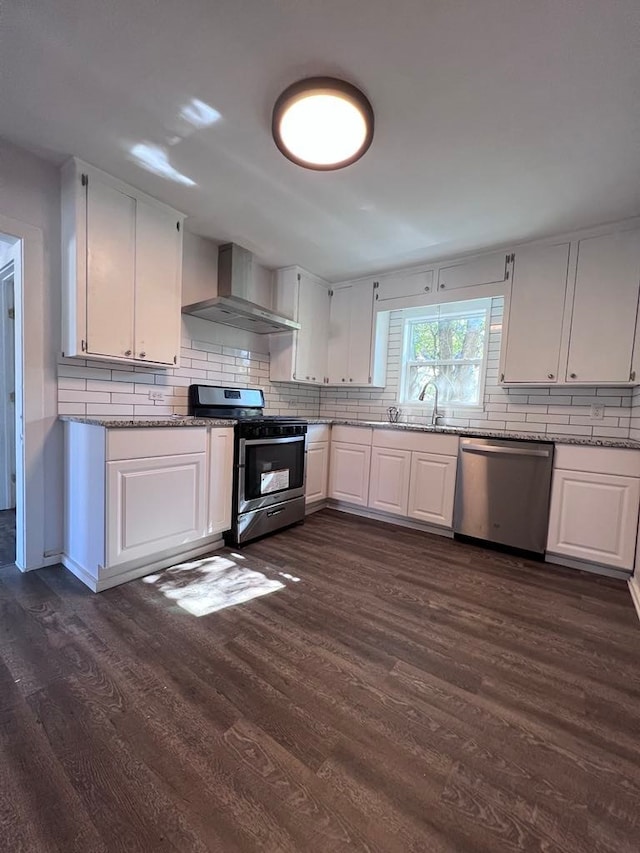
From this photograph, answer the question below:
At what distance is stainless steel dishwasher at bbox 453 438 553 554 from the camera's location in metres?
2.69

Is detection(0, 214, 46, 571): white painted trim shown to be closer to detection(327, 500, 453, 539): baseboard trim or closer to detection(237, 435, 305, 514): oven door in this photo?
detection(237, 435, 305, 514): oven door

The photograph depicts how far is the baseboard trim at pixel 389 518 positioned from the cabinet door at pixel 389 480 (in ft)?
0.32

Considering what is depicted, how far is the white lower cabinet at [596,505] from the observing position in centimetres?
239

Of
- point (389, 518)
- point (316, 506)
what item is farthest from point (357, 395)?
point (389, 518)

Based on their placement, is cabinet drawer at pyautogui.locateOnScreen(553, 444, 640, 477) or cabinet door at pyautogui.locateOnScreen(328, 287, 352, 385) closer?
cabinet drawer at pyautogui.locateOnScreen(553, 444, 640, 477)

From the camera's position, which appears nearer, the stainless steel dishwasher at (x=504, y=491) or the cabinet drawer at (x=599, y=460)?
the cabinet drawer at (x=599, y=460)

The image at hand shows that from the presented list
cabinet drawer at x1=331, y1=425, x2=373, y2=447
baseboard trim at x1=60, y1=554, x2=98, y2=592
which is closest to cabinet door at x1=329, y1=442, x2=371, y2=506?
cabinet drawer at x1=331, y1=425, x2=373, y2=447

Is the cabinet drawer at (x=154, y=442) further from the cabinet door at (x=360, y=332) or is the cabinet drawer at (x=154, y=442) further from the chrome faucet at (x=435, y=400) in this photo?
the chrome faucet at (x=435, y=400)

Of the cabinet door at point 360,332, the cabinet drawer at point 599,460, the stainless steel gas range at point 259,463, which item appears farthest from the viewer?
the cabinet door at point 360,332

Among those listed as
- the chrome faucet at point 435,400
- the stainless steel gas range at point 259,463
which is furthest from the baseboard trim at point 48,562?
the chrome faucet at point 435,400

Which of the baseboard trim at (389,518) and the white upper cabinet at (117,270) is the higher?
the white upper cabinet at (117,270)

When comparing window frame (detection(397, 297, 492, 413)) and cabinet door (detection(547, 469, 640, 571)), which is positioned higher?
window frame (detection(397, 297, 492, 413))

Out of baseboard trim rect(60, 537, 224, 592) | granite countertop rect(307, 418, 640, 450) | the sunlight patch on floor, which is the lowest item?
the sunlight patch on floor

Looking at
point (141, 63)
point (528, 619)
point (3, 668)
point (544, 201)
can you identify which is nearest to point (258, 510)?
point (3, 668)
